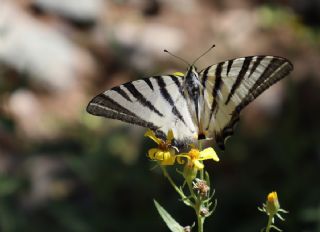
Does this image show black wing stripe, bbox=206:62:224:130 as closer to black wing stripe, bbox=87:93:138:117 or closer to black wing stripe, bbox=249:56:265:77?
black wing stripe, bbox=249:56:265:77

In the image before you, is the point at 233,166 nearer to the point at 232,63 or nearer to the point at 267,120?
the point at 267,120

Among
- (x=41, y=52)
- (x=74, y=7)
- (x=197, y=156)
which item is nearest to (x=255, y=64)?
(x=197, y=156)

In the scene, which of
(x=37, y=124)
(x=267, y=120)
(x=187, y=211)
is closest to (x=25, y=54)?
(x=37, y=124)

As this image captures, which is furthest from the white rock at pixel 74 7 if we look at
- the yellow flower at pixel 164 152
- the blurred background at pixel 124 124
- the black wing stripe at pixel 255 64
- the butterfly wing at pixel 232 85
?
the black wing stripe at pixel 255 64

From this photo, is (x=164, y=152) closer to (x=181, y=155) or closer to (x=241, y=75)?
(x=181, y=155)

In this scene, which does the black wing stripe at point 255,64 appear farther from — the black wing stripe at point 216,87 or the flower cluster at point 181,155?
the flower cluster at point 181,155

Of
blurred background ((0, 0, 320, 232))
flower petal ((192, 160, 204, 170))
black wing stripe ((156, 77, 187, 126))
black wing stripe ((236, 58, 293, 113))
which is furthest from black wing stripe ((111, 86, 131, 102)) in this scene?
blurred background ((0, 0, 320, 232))

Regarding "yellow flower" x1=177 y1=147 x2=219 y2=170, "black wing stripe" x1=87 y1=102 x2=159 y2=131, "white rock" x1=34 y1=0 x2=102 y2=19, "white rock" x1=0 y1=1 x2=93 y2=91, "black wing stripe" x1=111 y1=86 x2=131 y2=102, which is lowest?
"yellow flower" x1=177 y1=147 x2=219 y2=170
